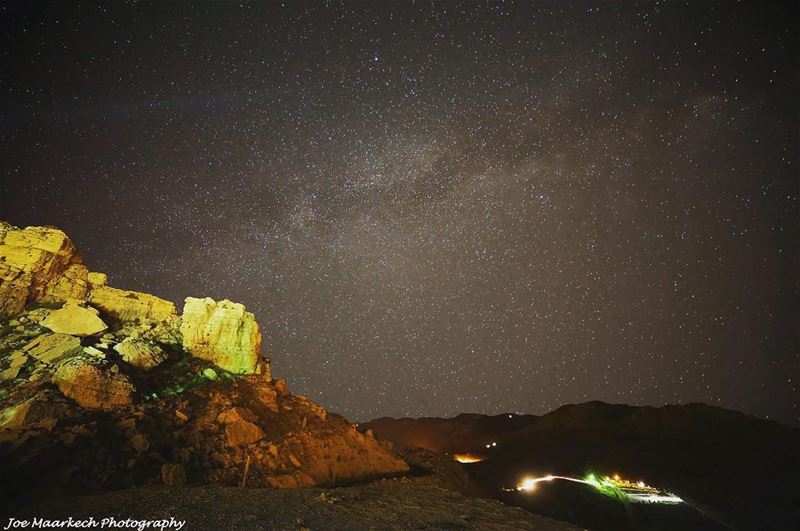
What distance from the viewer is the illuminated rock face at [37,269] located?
17906 mm

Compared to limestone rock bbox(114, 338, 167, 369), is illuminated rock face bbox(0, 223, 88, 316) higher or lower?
higher

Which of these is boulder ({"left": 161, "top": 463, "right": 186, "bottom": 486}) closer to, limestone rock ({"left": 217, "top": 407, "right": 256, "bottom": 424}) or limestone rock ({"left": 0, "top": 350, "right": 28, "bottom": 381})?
limestone rock ({"left": 217, "top": 407, "right": 256, "bottom": 424})

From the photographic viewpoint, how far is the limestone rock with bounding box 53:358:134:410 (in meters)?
13.9

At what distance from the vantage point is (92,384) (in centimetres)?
1430

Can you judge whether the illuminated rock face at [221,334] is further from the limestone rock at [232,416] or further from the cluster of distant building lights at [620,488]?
the cluster of distant building lights at [620,488]

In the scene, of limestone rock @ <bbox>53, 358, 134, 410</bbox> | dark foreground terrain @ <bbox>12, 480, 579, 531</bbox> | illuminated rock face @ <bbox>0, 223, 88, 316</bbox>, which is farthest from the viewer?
illuminated rock face @ <bbox>0, 223, 88, 316</bbox>

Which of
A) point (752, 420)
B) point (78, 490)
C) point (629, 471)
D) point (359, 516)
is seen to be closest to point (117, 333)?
point (78, 490)

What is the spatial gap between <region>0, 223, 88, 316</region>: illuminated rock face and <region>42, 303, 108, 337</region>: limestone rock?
1621 millimetres

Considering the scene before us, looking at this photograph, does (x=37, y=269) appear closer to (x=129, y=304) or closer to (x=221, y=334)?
(x=129, y=304)

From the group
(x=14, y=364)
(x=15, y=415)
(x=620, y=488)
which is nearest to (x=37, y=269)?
(x=14, y=364)

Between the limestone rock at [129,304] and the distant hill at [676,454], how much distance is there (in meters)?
26.9

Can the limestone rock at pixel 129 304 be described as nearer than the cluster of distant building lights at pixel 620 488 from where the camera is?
Yes

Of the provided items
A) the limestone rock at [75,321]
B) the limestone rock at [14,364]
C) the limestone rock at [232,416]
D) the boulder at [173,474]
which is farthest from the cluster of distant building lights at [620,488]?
the limestone rock at [14,364]

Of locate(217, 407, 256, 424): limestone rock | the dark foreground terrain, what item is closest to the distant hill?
the dark foreground terrain
